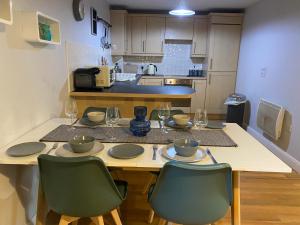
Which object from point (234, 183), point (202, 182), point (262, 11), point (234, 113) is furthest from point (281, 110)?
point (202, 182)

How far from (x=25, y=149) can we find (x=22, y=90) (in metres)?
0.50

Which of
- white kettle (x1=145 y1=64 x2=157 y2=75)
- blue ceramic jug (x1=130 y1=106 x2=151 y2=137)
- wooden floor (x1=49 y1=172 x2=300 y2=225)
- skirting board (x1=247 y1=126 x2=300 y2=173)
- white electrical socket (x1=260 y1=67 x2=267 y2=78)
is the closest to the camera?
blue ceramic jug (x1=130 y1=106 x2=151 y2=137)

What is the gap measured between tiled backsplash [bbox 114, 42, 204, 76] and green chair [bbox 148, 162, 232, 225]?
186 inches

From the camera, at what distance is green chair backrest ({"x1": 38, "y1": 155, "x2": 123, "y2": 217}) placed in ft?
3.92

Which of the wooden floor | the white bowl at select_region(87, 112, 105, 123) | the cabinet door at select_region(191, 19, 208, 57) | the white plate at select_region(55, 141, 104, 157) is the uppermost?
the cabinet door at select_region(191, 19, 208, 57)

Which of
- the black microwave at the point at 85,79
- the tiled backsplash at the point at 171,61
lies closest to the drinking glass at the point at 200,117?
the black microwave at the point at 85,79

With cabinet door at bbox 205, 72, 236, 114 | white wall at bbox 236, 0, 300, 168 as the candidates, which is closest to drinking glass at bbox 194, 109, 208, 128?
white wall at bbox 236, 0, 300, 168

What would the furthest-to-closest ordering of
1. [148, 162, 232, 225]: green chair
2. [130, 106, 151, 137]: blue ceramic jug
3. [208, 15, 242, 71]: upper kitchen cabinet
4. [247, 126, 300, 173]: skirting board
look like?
[208, 15, 242, 71]: upper kitchen cabinet → [247, 126, 300, 173]: skirting board → [130, 106, 151, 137]: blue ceramic jug → [148, 162, 232, 225]: green chair

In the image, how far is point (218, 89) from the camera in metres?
5.39

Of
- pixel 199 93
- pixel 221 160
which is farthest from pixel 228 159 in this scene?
pixel 199 93

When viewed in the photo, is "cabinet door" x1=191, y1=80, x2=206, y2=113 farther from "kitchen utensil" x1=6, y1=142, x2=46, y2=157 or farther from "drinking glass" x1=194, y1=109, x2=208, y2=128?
"kitchen utensil" x1=6, y1=142, x2=46, y2=157

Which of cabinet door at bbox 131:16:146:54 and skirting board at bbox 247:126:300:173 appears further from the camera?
cabinet door at bbox 131:16:146:54

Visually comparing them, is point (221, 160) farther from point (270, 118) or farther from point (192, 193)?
point (270, 118)

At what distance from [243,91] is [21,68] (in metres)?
4.19
